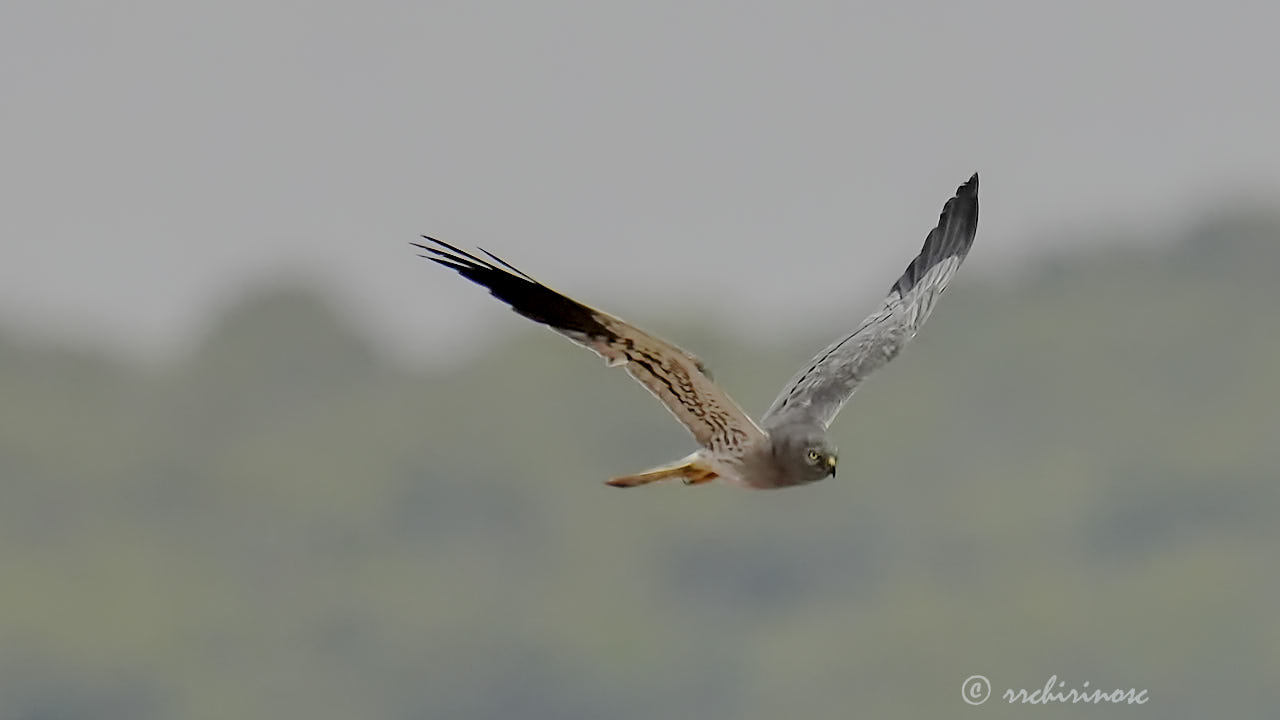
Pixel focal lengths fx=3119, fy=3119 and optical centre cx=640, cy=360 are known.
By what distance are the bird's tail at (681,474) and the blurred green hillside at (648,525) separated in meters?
49.5

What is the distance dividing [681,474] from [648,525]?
209 ft

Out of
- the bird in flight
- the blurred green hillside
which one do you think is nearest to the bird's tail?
the bird in flight

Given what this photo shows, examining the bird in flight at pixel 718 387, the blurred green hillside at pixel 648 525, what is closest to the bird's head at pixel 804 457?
the bird in flight at pixel 718 387

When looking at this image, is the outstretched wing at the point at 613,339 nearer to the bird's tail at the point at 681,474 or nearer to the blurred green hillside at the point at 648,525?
the bird's tail at the point at 681,474

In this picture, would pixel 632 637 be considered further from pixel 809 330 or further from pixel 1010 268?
pixel 1010 268

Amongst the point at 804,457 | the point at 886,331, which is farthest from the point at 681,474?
the point at 886,331

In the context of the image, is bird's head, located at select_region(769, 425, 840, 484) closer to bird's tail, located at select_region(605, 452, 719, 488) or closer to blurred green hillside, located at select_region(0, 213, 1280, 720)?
bird's tail, located at select_region(605, 452, 719, 488)

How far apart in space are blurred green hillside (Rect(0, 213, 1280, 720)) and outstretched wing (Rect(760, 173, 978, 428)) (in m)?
47.4

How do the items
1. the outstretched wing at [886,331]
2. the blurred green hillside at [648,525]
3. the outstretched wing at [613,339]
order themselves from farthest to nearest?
the blurred green hillside at [648,525], the outstretched wing at [886,331], the outstretched wing at [613,339]

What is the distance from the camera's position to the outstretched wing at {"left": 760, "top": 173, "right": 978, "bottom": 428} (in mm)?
16672

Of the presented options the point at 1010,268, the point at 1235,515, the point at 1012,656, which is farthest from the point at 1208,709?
the point at 1010,268

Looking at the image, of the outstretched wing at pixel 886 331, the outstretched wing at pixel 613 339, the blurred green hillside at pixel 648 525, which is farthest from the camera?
the blurred green hillside at pixel 648 525

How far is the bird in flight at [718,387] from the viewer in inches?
597

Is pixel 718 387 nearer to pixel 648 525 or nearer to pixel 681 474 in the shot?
pixel 681 474
